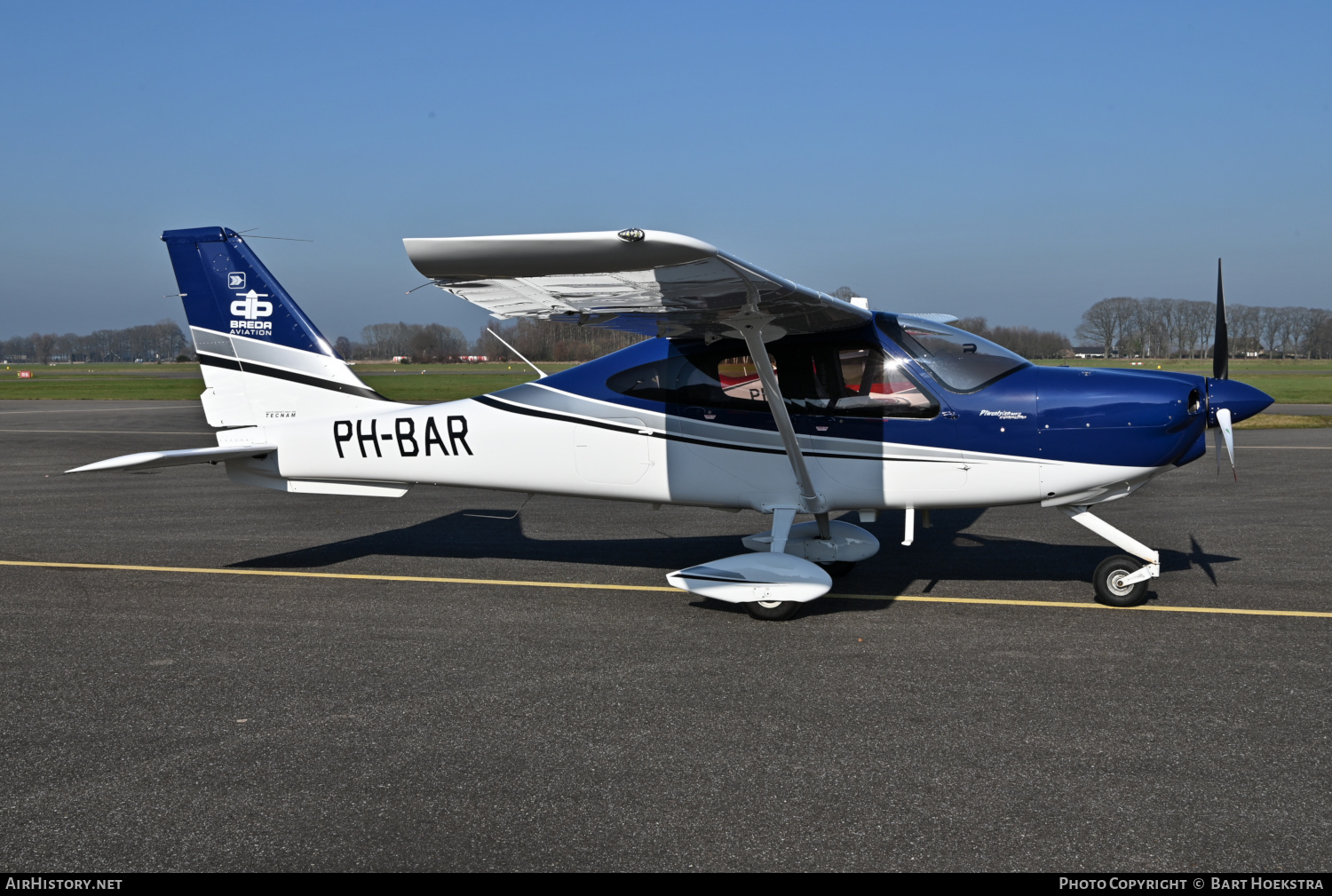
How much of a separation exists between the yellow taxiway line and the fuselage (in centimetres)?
68

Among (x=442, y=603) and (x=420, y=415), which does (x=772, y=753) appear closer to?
(x=442, y=603)

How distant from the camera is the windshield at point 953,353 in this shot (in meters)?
6.38

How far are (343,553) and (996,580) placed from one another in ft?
18.6

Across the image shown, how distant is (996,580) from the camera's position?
23.6ft

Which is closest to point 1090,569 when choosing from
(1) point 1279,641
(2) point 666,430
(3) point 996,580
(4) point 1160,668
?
(3) point 996,580

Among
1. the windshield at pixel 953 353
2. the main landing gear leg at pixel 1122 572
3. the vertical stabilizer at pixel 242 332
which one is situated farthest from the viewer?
the vertical stabilizer at pixel 242 332

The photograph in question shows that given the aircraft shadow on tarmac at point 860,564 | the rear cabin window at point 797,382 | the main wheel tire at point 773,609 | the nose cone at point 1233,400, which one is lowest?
the aircraft shadow on tarmac at point 860,564

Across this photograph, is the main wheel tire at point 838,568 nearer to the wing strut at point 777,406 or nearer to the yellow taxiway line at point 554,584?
the yellow taxiway line at point 554,584

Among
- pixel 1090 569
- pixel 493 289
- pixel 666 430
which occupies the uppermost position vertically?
pixel 493 289

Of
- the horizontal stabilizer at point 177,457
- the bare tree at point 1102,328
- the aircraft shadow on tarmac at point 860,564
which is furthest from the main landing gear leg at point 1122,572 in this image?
the bare tree at point 1102,328

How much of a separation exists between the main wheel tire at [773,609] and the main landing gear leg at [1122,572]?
2066 millimetres

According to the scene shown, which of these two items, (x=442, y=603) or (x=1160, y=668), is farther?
(x=442, y=603)

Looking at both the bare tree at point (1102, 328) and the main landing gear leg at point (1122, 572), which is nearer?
the main landing gear leg at point (1122, 572)

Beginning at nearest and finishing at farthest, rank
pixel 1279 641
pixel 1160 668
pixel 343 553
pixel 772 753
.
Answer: pixel 772 753 → pixel 1160 668 → pixel 1279 641 → pixel 343 553
